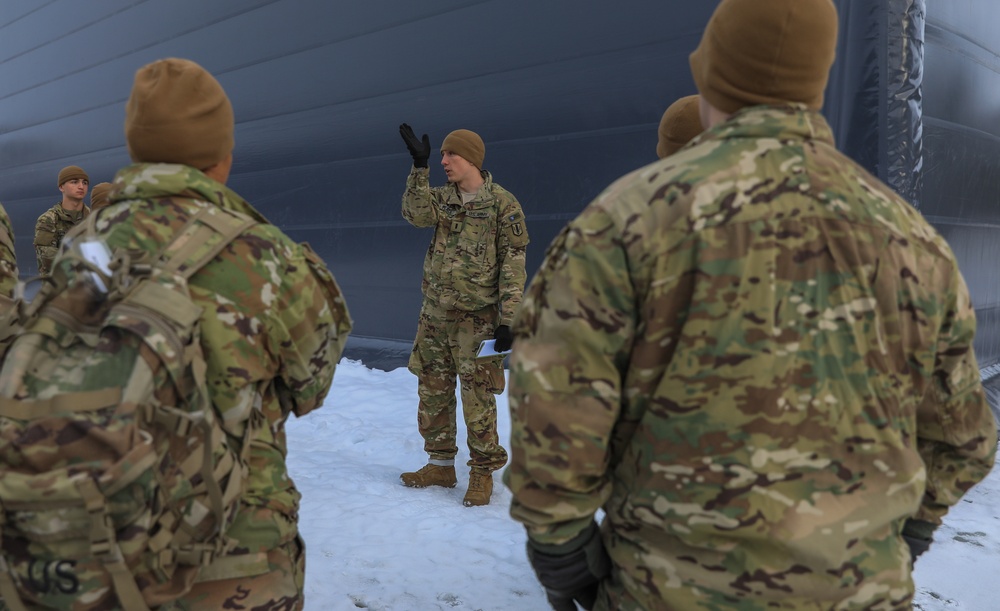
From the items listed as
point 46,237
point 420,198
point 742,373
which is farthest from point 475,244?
point 46,237

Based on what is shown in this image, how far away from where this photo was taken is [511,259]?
13.7ft

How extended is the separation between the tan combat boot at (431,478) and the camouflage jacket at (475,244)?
2.96ft

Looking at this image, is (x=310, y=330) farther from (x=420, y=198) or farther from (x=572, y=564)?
(x=420, y=198)

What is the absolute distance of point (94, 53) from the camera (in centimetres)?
1036

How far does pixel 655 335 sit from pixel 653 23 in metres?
4.53

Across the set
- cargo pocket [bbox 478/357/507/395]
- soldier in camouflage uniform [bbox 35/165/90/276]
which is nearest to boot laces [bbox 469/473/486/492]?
cargo pocket [bbox 478/357/507/395]

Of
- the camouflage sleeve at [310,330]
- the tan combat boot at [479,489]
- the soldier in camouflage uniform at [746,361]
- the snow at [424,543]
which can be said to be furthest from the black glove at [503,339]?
the soldier in camouflage uniform at [746,361]

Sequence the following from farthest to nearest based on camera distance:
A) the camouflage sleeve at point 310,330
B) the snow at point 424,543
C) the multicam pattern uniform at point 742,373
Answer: the snow at point 424,543, the camouflage sleeve at point 310,330, the multicam pattern uniform at point 742,373

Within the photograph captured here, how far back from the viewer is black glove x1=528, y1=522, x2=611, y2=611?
1.32 m

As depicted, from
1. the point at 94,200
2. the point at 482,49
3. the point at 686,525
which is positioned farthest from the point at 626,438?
the point at 94,200

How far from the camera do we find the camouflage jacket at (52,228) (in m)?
6.95

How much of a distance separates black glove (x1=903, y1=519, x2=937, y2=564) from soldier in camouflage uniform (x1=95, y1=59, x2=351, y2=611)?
1.21m

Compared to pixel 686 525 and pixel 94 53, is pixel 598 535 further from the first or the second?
pixel 94 53

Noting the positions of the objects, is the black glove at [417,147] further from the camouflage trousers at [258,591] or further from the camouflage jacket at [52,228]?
the camouflage jacket at [52,228]
